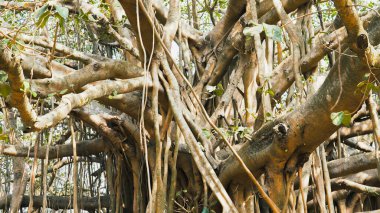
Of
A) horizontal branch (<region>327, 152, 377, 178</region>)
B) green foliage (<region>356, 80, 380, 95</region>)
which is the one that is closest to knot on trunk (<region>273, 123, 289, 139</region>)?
green foliage (<region>356, 80, 380, 95</region>)

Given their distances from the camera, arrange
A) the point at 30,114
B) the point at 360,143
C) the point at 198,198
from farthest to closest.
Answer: the point at 360,143, the point at 198,198, the point at 30,114

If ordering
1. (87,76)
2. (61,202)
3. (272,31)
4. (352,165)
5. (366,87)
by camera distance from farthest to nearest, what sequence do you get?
(61,202) → (352,165) → (87,76) → (366,87) → (272,31)

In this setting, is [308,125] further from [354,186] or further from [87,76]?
[354,186]

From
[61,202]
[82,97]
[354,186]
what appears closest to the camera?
[82,97]

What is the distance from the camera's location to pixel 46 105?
445cm

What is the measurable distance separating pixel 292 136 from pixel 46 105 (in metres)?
2.14

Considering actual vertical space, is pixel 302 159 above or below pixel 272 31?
below

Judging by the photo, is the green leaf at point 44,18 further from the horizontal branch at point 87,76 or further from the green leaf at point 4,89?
the horizontal branch at point 87,76

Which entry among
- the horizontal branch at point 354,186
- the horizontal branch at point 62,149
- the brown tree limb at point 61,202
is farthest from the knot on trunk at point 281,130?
the brown tree limb at point 61,202

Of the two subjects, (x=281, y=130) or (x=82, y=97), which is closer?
(x=82, y=97)

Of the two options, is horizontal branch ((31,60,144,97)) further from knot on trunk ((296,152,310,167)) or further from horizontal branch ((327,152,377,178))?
horizontal branch ((327,152,377,178))

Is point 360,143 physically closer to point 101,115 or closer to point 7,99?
point 101,115

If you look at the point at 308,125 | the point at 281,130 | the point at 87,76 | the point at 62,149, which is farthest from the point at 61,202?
the point at 308,125

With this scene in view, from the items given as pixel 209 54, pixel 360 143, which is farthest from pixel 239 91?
pixel 360 143
